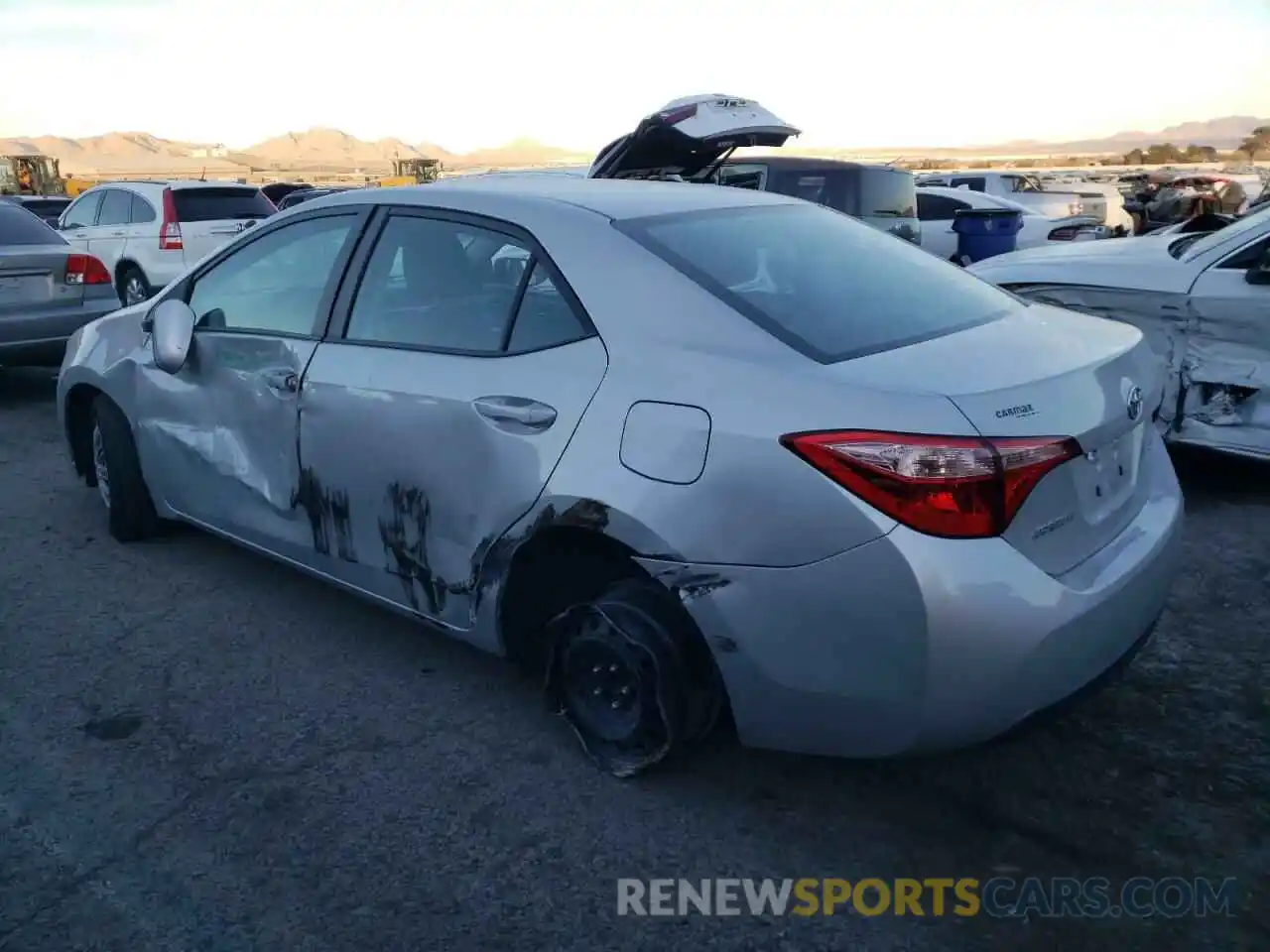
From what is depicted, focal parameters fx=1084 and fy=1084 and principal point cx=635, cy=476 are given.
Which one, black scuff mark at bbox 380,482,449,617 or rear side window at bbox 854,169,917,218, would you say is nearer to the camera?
black scuff mark at bbox 380,482,449,617

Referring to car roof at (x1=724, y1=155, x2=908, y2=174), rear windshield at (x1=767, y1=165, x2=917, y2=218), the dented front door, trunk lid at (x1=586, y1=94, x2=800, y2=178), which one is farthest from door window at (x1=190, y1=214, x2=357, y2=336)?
rear windshield at (x1=767, y1=165, x2=917, y2=218)

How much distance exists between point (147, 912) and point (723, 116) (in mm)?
6350

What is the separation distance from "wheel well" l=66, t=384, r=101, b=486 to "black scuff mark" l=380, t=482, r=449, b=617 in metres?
2.35

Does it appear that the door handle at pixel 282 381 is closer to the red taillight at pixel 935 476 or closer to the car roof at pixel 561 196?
the car roof at pixel 561 196

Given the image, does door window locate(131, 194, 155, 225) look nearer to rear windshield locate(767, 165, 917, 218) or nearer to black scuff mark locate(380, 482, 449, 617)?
rear windshield locate(767, 165, 917, 218)

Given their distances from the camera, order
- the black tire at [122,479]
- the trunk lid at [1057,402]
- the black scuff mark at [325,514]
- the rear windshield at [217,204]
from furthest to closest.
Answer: the rear windshield at [217,204]
the black tire at [122,479]
the black scuff mark at [325,514]
the trunk lid at [1057,402]

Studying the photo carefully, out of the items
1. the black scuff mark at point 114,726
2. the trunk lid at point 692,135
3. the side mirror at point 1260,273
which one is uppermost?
the trunk lid at point 692,135

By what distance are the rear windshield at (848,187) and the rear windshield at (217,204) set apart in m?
6.93

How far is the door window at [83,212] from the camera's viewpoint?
43.7ft

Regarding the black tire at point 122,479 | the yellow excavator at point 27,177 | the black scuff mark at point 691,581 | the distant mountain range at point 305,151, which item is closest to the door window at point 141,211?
the black tire at point 122,479

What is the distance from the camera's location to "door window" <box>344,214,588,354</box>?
2.98 m

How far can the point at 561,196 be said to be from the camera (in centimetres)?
322

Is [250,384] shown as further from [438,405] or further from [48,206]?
[48,206]

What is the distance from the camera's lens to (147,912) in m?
2.46
